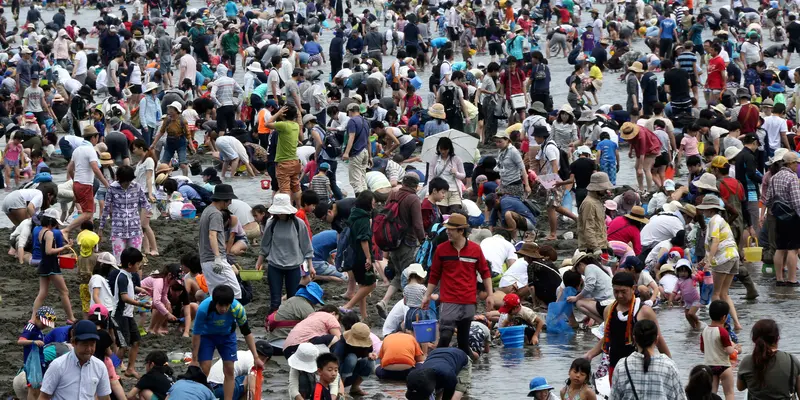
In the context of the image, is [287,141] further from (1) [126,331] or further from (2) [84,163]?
(1) [126,331]

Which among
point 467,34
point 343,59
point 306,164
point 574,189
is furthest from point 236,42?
point 574,189

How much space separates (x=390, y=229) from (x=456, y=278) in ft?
7.23

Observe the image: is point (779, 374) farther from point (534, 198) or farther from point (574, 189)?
point (534, 198)

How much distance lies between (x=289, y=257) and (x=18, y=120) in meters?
13.3

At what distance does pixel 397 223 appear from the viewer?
12523 millimetres

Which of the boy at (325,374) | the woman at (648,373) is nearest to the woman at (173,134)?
the boy at (325,374)

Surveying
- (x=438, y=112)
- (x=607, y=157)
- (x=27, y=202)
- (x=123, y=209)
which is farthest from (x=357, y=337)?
(x=438, y=112)

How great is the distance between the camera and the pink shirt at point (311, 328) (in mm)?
10477

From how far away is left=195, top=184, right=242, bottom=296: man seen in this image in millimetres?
11773

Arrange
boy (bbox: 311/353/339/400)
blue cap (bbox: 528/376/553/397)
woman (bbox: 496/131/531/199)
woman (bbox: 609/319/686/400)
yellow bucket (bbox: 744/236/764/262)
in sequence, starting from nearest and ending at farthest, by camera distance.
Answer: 1. woman (bbox: 609/319/686/400)
2. blue cap (bbox: 528/376/553/397)
3. boy (bbox: 311/353/339/400)
4. yellow bucket (bbox: 744/236/764/262)
5. woman (bbox: 496/131/531/199)

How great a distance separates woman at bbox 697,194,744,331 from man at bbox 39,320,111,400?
5.91 meters

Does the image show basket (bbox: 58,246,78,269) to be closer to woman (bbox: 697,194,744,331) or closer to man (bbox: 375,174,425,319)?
man (bbox: 375,174,425,319)

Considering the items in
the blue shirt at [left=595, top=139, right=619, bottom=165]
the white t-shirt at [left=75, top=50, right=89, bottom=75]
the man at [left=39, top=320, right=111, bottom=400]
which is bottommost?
the man at [left=39, top=320, right=111, bottom=400]

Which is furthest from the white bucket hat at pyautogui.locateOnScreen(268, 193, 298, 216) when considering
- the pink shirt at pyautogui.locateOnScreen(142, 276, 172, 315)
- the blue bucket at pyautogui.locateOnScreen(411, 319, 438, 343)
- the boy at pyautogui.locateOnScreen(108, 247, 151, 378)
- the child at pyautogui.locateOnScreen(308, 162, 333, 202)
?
the child at pyautogui.locateOnScreen(308, 162, 333, 202)
